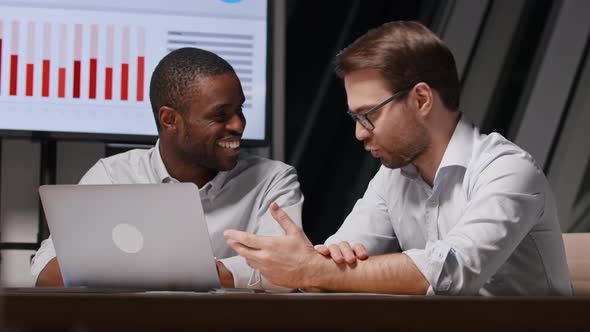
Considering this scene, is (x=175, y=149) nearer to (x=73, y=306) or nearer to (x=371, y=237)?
(x=371, y=237)

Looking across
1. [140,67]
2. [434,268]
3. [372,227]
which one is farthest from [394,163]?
[140,67]

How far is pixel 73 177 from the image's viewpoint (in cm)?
260

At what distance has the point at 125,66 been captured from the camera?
8.16 feet

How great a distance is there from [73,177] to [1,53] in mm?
466

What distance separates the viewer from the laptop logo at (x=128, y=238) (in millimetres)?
1347

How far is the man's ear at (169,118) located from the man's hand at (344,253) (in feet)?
3.08

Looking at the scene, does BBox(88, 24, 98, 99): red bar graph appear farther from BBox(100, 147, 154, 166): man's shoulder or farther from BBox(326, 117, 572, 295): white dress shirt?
BBox(326, 117, 572, 295): white dress shirt

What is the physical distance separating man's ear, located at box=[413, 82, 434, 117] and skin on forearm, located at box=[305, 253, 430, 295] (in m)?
0.52

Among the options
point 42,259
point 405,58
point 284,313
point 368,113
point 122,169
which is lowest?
point 42,259

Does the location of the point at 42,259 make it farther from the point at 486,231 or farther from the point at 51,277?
the point at 486,231

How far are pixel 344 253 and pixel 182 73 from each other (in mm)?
1036

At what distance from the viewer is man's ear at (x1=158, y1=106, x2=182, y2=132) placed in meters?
2.33

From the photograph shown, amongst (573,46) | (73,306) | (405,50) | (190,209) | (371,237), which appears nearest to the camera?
(73,306)

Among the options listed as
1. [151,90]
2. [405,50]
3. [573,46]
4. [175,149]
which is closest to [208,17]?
[151,90]
